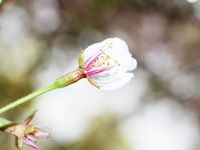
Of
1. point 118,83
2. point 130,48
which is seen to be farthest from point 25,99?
point 130,48

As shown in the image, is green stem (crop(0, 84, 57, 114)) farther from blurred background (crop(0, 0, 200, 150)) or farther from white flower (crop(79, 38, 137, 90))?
blurred background (crop(0, 0, 200, 150))

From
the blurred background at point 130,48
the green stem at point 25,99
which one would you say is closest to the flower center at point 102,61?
the green stem at point 25,99

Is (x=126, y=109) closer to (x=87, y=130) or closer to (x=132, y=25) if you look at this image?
(x=87, y=130)

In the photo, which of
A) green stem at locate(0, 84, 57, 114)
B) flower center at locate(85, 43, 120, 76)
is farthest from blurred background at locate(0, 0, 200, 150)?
green stem at locate(0, 84, 57, 114)

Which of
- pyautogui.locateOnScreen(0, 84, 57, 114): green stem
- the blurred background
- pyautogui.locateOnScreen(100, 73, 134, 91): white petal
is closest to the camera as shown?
pyautogui.locateOnScreen(0, 84, 57, 114): green stem

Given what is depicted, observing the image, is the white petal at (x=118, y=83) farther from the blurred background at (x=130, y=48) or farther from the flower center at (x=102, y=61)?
the blurred background at (x=130, y=48)

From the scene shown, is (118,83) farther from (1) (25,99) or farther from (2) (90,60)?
(1) (25,99)
